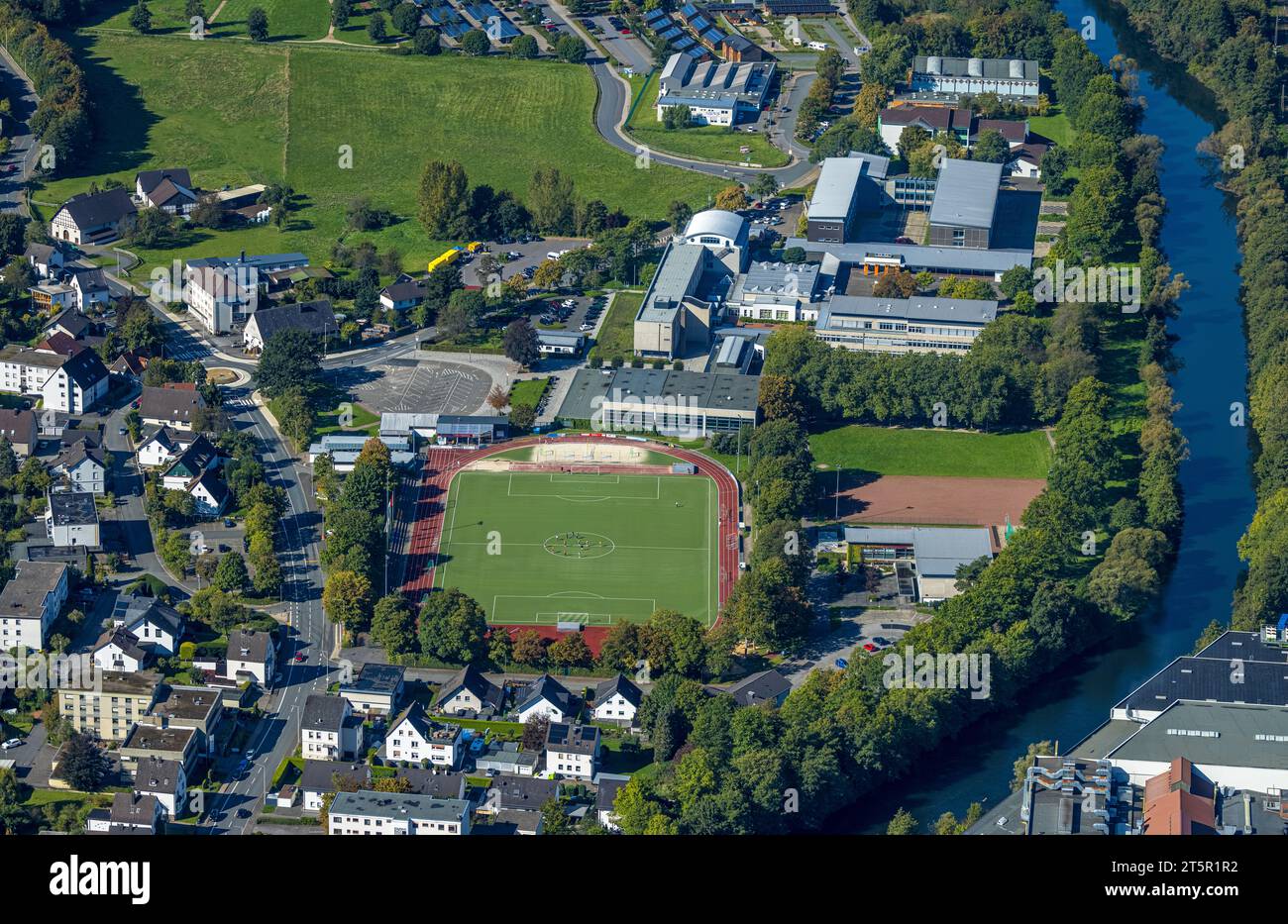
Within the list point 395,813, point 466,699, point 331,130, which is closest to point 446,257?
point 331,130

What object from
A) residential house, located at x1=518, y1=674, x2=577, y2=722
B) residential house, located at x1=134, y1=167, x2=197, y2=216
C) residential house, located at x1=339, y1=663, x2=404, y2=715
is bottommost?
residential house, located at x1=339, y1=663, x2=404, y2=715

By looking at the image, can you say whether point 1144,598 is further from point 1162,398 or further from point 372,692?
point 372,692

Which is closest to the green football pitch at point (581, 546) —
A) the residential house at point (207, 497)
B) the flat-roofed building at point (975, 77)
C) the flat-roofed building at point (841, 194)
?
the residential house at point (207, 497)

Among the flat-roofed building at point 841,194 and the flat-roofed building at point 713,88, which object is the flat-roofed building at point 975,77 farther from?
the flat-roofed building at point 841,194

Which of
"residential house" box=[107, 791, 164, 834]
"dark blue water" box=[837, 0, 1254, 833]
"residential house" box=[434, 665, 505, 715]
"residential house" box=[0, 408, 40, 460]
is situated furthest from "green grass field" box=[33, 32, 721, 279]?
"residential house" box=[107, 791, 164, 834]

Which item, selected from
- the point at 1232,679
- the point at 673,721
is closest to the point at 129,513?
the point at 673,721

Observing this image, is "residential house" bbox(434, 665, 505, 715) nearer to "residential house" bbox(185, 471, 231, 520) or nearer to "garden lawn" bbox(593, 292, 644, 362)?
"residential house" bbox(185, 471, 231, 520)

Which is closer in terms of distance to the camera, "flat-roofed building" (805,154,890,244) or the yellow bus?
the yellow bus
